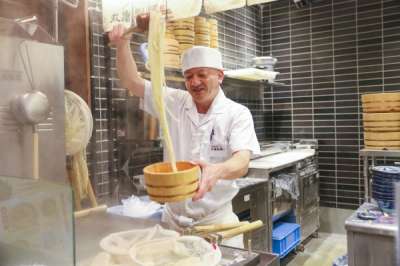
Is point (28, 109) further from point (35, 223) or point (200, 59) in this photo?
point (200, 59)

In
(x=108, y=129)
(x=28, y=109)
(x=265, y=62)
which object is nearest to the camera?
(x=28, y=109)

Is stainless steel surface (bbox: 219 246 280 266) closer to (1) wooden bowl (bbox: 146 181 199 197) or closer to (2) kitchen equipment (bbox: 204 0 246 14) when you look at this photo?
(1) wooden bowl (bbox: 146 181 199 197)

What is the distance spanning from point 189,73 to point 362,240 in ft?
4.63

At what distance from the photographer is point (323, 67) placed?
14.8ft

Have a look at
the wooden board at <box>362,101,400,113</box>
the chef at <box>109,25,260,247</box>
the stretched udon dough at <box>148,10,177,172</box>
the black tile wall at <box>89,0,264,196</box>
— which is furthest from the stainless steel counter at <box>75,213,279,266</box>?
the wooden board at <box>362,101,400,113</box>

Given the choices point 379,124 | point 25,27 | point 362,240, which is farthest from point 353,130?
point 25,27

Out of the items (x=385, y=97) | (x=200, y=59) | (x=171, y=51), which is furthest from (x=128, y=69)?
(x=385, y=97)

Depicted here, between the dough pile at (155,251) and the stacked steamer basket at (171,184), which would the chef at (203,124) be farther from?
the stacked steamer basket at (171,184)

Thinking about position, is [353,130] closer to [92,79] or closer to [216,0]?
[216,0]

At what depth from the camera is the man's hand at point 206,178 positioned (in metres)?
1.02

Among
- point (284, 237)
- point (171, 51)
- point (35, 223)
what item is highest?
point (171, 51)

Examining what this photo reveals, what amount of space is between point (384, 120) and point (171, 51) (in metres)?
1.65

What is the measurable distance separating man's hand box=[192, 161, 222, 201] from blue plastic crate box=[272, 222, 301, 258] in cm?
227

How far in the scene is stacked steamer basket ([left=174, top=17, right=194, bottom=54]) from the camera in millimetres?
2783
